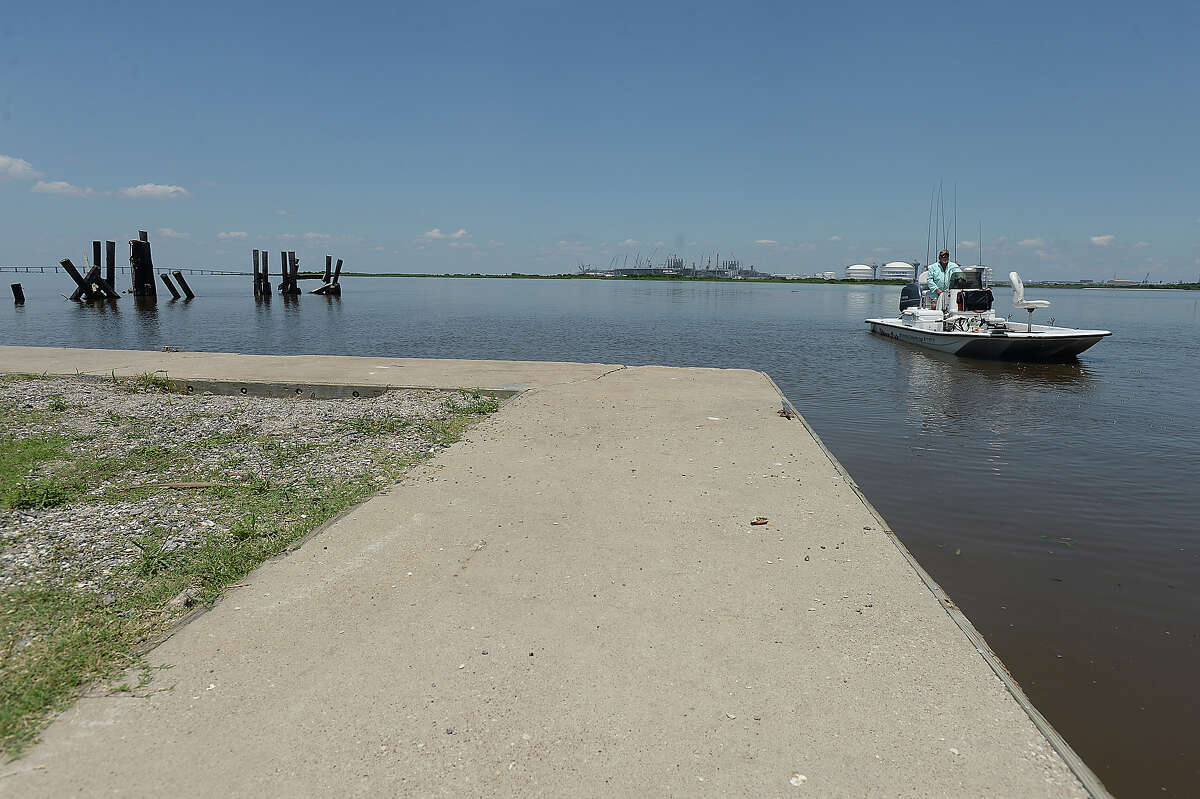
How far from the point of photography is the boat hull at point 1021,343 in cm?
1720

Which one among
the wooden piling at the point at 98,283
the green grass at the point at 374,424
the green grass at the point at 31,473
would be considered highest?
the wooden piling at the point at 98,283

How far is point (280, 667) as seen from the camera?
3.13m

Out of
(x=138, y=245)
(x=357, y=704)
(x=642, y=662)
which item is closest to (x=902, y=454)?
(x=642, y=662)

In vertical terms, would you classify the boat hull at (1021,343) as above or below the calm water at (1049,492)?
above

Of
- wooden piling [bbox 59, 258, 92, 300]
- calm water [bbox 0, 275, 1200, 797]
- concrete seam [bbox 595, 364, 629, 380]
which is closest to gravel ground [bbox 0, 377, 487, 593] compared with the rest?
concrete seam [bbox 595, 364, 629, 380]

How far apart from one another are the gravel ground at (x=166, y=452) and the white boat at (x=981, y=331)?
14.5 meters

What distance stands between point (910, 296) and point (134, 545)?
2517 centimetres

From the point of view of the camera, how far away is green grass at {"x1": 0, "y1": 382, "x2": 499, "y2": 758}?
3010mm

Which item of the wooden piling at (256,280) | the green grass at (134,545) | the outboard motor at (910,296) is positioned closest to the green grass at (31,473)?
the green grass at (134,545)

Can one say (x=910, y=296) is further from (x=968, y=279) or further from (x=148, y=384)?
(x=148, y=384)

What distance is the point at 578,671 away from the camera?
3.12 m

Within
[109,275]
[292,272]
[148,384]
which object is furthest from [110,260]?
[148,384]

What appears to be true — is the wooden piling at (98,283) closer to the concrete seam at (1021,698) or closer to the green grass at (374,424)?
the green grass at (374,424)

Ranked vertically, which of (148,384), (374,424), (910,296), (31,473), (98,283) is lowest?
(31,473)
